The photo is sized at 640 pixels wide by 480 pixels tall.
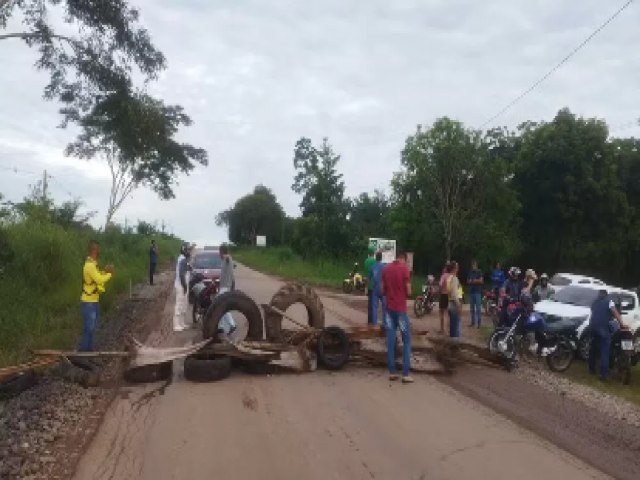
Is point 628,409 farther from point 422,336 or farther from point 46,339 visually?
point 46,339

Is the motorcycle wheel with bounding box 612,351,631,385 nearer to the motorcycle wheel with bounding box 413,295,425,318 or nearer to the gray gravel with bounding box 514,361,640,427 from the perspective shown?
the gray gravel with bounding box 514,361,640,427

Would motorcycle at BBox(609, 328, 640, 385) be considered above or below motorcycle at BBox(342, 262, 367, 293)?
below

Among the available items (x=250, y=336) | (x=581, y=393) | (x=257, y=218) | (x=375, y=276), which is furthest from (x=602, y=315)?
(x=257, y=218)

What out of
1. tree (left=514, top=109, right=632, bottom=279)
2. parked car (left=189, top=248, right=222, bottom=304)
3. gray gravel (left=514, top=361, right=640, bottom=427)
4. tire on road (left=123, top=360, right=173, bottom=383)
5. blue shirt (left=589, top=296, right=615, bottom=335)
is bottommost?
gray gravel (left=514, top=361, right=640, bottom=427)

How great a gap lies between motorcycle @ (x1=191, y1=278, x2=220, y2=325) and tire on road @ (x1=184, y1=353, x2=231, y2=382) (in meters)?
5.99

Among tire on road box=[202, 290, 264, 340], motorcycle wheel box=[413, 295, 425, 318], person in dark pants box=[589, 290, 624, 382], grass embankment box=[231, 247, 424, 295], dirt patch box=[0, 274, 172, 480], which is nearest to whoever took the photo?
dirt patch box=[0, 274, 172, 480]

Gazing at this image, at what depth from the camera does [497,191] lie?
37.6 m

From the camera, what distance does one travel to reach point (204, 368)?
10.8 metres

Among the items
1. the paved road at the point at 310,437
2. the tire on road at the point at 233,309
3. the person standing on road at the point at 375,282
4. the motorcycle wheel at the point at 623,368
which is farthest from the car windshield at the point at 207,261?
the motorcycle wheel at the point at 623,368

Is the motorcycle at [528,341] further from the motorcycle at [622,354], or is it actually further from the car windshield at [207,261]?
the car windshield at [207,261]

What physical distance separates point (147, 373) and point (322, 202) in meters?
40.1

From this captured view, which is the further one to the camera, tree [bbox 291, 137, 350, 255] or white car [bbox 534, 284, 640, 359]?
tree [bbox 291, 137, 350, 255]

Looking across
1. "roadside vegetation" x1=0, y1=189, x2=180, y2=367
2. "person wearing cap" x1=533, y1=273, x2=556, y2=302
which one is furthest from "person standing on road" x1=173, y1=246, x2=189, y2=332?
"person wearing cap" x1=533, y1=273, x2=556, y2=302

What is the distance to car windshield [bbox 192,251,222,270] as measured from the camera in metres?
22.3
